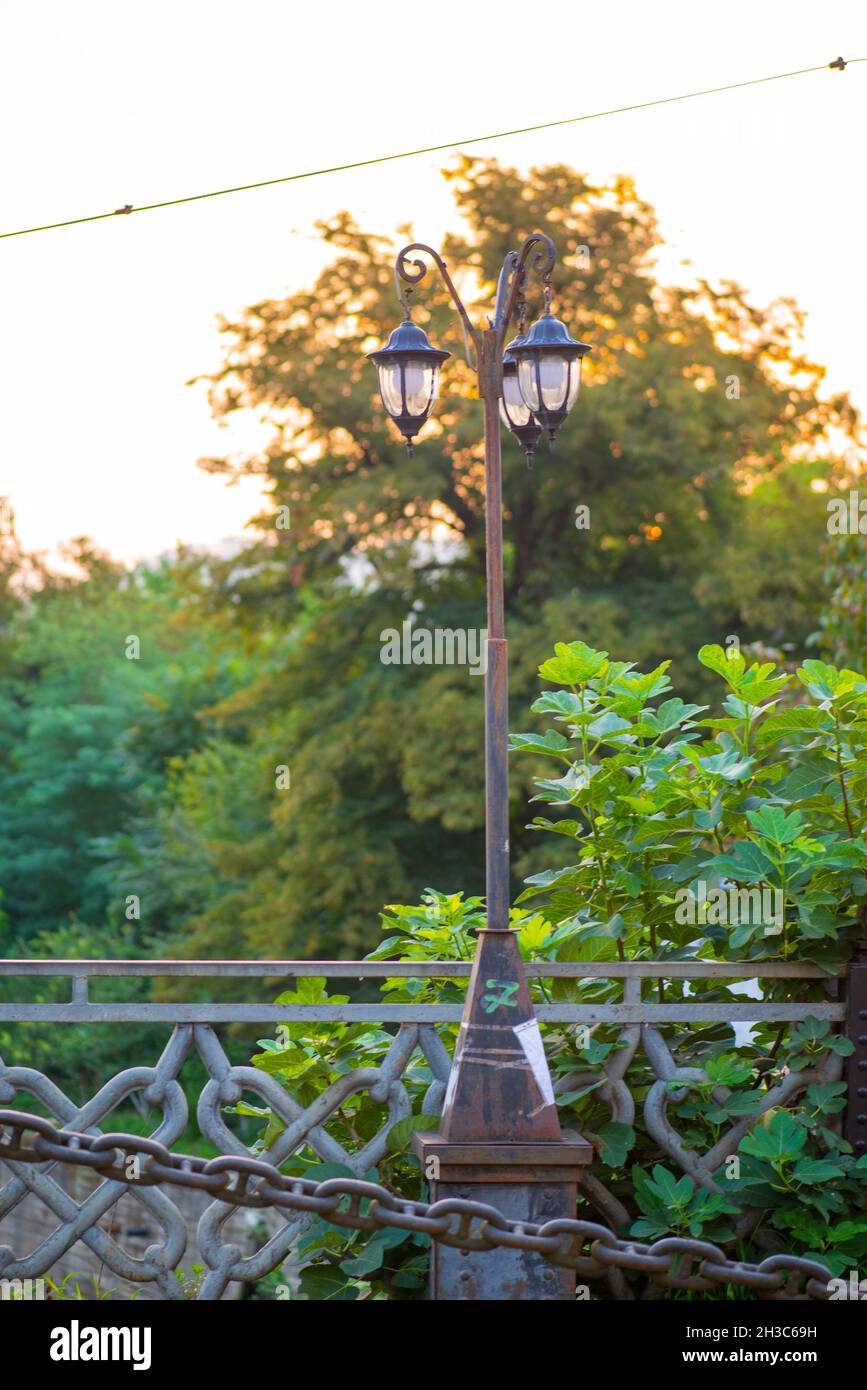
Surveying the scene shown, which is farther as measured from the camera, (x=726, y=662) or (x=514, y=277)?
(x=726, y=662)

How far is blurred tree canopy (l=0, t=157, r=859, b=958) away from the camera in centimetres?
2344

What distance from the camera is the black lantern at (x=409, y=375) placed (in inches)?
205

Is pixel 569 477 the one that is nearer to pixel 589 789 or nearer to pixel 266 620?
pixel 266 620

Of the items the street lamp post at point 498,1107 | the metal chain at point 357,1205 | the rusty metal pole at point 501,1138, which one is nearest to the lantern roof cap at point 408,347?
the street lamp post at point 498,1107

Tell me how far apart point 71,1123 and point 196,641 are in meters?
44.8

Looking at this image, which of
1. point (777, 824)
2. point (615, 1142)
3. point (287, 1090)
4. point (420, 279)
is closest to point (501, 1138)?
point (615, 1142)

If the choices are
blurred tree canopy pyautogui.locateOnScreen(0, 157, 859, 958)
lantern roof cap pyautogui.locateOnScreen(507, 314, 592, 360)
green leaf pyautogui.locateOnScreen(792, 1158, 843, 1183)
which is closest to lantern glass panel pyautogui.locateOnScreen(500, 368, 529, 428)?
lantern roof cap pyautogui.locateOnScreen(507, 314, 592, 360)

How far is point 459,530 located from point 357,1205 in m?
22.5

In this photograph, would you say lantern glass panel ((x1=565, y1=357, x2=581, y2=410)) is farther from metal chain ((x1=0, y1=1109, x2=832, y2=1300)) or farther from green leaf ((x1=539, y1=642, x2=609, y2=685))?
metal chain ((x1=0, y1=1109, x2=832, y2=1300))

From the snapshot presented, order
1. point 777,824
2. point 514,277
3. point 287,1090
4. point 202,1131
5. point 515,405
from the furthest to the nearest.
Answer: point 515,405 → point 514,277 → point 287,1090 → point 777,824 → point 202,1131

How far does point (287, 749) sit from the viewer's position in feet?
87.8

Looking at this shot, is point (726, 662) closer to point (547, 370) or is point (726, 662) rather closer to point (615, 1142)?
point (547, 370)

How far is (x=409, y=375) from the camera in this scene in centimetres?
521

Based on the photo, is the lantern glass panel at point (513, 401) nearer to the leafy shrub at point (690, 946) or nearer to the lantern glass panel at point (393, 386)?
the lantern glass panel at point (393, 386)
